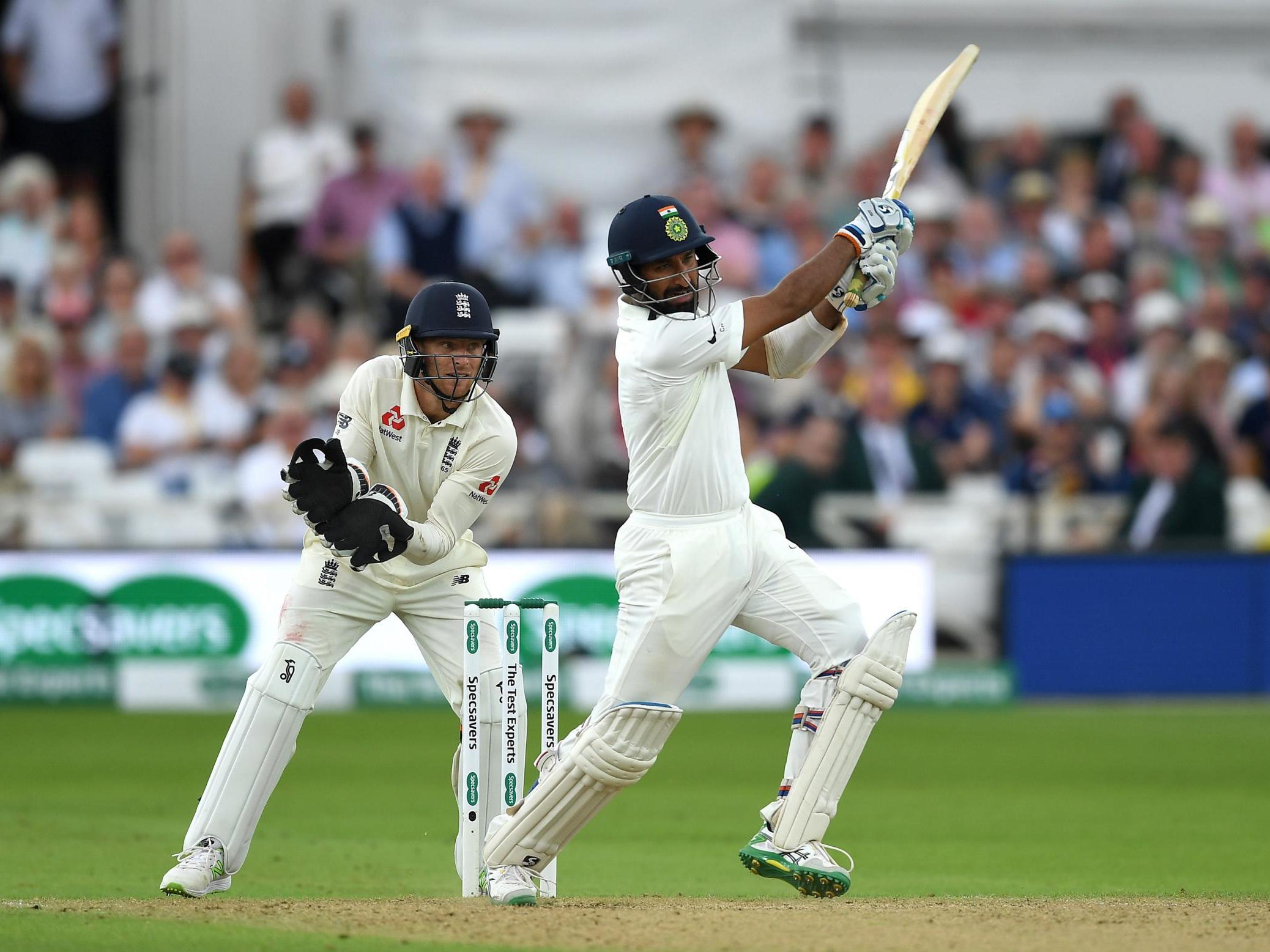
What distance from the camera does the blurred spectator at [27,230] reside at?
14.7m

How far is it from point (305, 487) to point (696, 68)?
433 inches

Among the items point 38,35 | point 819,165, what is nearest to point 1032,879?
point 819,165

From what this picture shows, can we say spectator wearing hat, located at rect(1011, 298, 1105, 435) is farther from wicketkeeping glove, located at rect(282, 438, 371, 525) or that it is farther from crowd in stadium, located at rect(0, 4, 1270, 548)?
wicketkeeping glove, located at rect(282, 438, 371, 525)

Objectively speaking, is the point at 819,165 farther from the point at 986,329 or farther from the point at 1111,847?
the point at 1111,847

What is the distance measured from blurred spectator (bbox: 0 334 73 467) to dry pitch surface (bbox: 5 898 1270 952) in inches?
318

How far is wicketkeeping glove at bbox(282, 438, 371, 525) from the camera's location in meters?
5.89

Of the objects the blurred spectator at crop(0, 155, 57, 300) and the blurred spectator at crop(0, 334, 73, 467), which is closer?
the blurred spectator at crop(0, 334, 73, 467)

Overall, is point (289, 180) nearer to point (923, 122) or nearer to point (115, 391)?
point (115, 391)

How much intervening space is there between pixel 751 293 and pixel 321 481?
28.9 ft

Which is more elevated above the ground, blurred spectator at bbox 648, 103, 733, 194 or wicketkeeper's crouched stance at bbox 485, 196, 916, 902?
blurred spectator at bbox 648, 103, 733, 194

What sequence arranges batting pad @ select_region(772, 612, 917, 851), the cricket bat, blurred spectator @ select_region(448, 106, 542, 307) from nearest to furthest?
batting pad @ select_region(772, 612, 917, 851) < the cricket bat < blurred spectator @ select_region(448, 106, 542, 307)

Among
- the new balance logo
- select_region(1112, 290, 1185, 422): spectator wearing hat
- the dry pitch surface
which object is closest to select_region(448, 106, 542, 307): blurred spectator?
select_region(1112, 290, 1185, 422): spectator wearing hat

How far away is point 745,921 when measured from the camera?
5.38 m

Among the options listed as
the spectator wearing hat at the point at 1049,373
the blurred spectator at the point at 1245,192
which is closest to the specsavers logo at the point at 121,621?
the spectator wearing hat at the point at 1049,373
